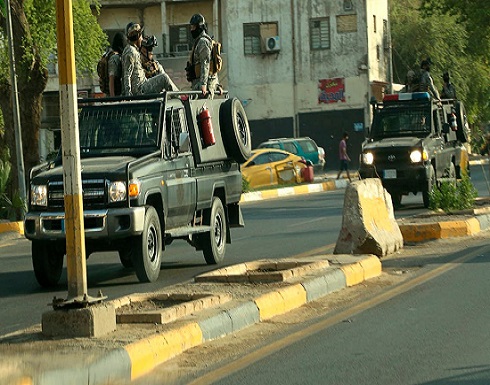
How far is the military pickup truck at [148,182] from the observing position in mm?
13883

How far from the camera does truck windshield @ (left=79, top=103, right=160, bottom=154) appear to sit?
15.2 m

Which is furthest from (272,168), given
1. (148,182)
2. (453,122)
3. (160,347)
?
(160,347)

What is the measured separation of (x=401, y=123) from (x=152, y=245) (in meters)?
13.4

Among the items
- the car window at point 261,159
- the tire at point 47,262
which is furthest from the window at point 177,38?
the tire at point 47,262

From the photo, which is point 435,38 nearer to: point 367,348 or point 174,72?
point 174,72

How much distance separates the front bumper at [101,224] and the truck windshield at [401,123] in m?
13.8

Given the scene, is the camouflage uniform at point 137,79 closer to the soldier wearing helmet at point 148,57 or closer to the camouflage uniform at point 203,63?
the soldier wearing helmet at point 148,57

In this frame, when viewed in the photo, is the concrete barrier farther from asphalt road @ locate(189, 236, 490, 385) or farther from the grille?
the grille

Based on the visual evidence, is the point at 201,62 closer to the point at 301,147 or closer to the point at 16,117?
the point at 16,117

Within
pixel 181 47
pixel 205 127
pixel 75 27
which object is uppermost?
pixel 181 47

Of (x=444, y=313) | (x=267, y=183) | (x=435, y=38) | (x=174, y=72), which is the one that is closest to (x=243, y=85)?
(x=174, y=72)

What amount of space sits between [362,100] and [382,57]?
4311mm

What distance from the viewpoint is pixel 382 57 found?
201ft

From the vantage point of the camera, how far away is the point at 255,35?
193 feet
